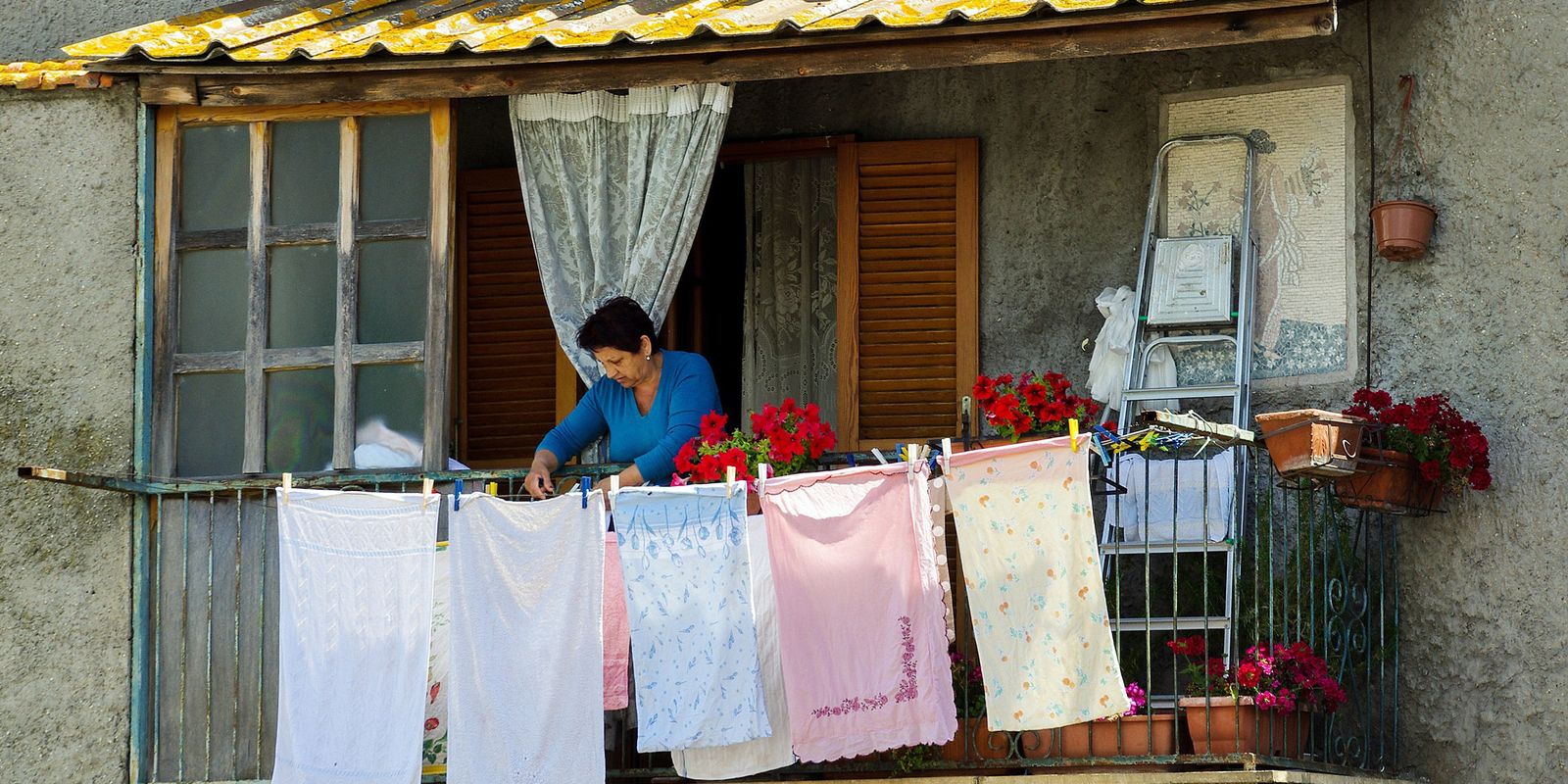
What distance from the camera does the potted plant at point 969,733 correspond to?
7617 millimetres

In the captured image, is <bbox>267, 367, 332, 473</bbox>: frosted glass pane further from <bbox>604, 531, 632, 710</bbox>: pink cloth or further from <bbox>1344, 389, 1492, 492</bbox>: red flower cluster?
<bbox>1344, 389, 1492, 492</bbox>: red flower cluster

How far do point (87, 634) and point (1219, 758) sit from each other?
431cm

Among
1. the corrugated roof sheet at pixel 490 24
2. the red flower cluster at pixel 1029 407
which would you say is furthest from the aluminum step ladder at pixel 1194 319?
the corrugated roof sheet at pixel 490 24

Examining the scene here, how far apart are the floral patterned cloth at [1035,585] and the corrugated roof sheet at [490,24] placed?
1.64 meters

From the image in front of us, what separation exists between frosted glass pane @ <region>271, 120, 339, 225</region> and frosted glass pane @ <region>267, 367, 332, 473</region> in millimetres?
631

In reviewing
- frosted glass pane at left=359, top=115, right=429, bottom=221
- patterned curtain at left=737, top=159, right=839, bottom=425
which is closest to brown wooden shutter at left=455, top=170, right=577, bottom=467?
patterned curtain at left=737, top=159, right=839, bottom=425

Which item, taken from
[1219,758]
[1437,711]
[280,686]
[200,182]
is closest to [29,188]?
[200,182]

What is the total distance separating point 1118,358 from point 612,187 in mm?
2166

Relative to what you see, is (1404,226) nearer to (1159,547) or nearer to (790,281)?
(1159,547)

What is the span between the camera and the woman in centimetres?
805

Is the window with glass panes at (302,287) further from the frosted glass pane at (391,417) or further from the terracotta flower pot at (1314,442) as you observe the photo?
the terracotta flower pot at (1314,442)

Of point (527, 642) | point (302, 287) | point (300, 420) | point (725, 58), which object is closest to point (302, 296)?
point (302, 287)

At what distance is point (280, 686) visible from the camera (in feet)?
25.0

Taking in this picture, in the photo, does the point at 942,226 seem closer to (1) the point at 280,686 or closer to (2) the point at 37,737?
(1) the point at 280,686
